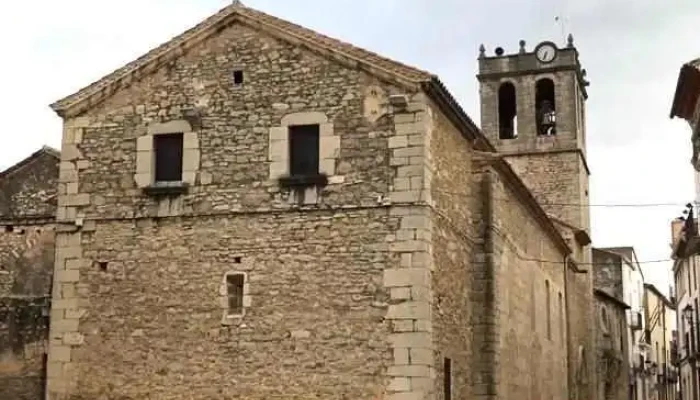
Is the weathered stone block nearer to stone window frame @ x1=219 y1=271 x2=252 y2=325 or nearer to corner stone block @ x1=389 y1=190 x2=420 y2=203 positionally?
corner stone block @ x1=389 y1=190 x2=420 y2=203

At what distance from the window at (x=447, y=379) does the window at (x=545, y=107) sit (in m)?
17.6

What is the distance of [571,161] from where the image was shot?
30.7 metres

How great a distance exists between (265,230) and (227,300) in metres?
1.20

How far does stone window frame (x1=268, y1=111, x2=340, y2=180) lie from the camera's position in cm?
1480

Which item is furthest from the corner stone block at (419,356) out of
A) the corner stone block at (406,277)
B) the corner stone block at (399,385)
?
the corner stone block at (406,277)

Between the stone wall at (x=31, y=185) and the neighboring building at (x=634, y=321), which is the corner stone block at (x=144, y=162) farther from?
the neighboring building at (x=634, y=321)

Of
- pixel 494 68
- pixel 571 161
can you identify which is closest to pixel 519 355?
pixel 571 161

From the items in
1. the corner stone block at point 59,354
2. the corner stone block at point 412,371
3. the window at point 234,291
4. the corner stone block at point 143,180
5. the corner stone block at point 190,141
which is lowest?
the corner stone block at point 412,371

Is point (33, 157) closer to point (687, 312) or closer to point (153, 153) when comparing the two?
point (153, 153)

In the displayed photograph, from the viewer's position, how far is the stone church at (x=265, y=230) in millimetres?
14250

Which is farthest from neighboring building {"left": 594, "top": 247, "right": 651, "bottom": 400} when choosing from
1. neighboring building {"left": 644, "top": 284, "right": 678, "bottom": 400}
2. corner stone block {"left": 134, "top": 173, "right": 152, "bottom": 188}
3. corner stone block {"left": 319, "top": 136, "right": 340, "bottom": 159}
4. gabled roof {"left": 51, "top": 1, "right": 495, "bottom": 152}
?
corner stone block {"left": 134, "top": 173, "right": 152, "bottom": 188}

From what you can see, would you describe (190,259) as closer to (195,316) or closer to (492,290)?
(195,316)

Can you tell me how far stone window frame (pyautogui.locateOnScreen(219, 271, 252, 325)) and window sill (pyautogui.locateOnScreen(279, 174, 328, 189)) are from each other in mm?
1493

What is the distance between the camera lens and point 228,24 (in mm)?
15742
